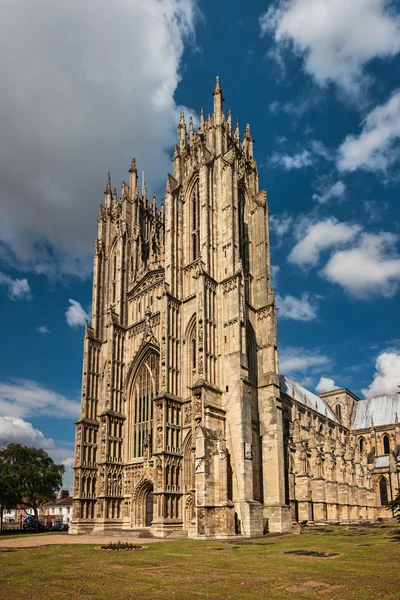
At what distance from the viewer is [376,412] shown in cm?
8062

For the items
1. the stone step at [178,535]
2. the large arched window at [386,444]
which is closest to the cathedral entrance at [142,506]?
the stone step at [178,535]

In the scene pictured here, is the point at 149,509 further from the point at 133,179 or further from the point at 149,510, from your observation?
the point at 133,179

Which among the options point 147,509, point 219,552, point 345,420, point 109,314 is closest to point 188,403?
point 147,509

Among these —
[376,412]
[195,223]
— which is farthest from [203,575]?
[376,412]

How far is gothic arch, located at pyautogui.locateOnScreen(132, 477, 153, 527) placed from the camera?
41.5m

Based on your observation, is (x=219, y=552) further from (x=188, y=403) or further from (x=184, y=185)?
(x=184, y=185)

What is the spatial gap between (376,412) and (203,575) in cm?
7248

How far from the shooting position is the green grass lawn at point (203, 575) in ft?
39.1

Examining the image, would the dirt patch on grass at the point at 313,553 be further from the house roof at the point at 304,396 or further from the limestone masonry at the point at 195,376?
the house roof at the point at 304,396

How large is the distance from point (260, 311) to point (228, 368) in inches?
331

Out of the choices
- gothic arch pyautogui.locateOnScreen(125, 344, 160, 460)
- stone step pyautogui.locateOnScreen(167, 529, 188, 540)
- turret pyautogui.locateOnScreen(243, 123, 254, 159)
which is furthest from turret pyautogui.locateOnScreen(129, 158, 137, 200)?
stone step pyautogui.locateOnScreen(167, 529, 188, 540)

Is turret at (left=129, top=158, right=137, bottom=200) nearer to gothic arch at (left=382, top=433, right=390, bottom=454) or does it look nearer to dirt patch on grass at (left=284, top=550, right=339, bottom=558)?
dirt patch on grass at (left=284, top=550, right=339, bottom=558)

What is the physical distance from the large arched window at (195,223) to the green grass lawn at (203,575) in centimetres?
2745

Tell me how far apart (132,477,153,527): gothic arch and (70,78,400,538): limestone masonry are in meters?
0.09
